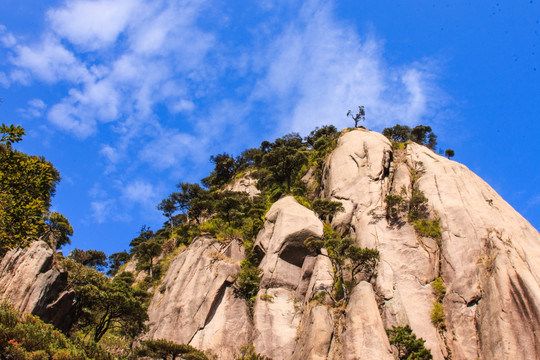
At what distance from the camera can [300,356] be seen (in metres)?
23.1

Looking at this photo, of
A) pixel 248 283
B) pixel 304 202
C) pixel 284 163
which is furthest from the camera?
pixel 284 163

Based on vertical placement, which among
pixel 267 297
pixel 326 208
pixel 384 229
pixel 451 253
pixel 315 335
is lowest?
pixel 315 335

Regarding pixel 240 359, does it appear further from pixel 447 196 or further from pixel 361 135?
pixel 361 135

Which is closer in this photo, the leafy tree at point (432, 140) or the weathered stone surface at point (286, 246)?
the weathered stone surface at point (286, 246)

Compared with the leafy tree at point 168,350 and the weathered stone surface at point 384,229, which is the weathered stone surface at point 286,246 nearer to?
the weathered stone surface at point 384,229

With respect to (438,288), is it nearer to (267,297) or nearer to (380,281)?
(380,281)

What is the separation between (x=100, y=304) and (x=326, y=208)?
2007 cm

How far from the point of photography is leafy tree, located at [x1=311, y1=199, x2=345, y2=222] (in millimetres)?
34812

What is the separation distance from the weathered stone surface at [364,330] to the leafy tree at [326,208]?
11.0 meters

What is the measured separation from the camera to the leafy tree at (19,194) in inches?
587

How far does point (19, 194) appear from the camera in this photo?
15703mm

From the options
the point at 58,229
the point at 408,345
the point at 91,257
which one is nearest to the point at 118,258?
the point at 91,257

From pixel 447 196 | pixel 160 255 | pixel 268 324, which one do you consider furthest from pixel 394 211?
pixel 160 255

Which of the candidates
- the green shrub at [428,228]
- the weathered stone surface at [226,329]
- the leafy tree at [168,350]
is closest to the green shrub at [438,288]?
the green shrub at [428,228]
